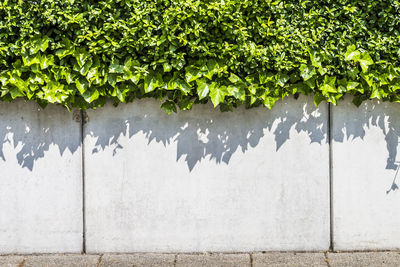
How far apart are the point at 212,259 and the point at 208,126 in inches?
44.2

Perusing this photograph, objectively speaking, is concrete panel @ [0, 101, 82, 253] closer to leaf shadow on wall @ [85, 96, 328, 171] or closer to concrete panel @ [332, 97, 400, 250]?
leaf shadow on wall @ [85, 96, 328, 171]

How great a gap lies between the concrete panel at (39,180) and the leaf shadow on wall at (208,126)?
281 millimetres

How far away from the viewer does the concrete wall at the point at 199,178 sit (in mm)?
4965

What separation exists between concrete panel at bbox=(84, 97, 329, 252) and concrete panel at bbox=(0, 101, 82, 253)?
0.14m

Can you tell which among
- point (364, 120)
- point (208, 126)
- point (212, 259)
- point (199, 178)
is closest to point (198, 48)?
point (208, 126)

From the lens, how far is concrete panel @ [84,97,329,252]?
496cm

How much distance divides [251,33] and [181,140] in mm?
1069

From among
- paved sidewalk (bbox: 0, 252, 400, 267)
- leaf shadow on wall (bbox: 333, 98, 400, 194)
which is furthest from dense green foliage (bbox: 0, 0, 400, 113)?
paved sidewalk (bbox: 0, 252, 400, 267)

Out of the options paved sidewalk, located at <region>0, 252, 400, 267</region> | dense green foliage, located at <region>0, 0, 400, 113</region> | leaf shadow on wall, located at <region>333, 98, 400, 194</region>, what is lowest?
paved sidewalk, located at <region>0, 252, 400, 267</region>

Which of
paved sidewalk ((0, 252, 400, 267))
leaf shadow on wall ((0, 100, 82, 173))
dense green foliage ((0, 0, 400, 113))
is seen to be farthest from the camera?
leaf shadow on wall ((0, 100, 82, 173))

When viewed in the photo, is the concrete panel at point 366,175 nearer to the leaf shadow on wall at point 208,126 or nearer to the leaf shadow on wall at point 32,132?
the leaf shadow on wall at point 208,126

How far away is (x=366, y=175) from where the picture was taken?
501 centimetres

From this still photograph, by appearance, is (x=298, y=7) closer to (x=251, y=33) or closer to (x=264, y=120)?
(x=251, y=33)

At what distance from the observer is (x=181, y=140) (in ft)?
16.3
